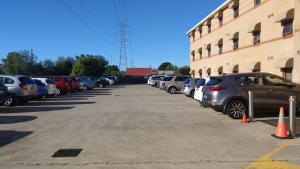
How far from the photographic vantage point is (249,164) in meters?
6.85

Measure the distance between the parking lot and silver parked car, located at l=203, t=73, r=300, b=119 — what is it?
0.50 metres

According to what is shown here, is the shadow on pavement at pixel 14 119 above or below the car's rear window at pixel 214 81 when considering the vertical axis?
below

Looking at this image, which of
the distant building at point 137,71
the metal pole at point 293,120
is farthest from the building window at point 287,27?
the distant building at point 137,71

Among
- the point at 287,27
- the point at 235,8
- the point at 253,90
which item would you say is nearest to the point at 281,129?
the point at 253,90

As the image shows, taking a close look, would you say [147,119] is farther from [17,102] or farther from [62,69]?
[62,69]

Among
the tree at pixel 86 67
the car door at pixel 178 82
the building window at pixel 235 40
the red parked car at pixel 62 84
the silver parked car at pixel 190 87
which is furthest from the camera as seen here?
the tree at pixel 86 67

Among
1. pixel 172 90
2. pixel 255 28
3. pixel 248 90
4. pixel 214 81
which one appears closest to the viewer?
pixel 248 90

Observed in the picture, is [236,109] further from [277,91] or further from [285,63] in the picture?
[285,63]

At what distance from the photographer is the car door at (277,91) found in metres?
13.3

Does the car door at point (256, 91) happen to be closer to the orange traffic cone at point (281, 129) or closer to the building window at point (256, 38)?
the orange traffic cone at point (281, 129)

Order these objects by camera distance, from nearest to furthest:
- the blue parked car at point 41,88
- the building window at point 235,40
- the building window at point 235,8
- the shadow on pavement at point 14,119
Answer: the shadow on pavement at point 14,119, the blue parked car at point 41,88, the building window at point 235,8, the building window at point 235,40

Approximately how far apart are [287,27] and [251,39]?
6674mm

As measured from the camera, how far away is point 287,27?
23656 mm

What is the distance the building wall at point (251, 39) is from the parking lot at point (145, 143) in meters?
12.1
